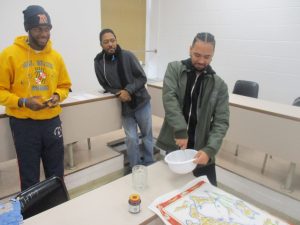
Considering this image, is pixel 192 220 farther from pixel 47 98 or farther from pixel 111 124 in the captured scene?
pixel 111 124

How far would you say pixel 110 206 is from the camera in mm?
1032

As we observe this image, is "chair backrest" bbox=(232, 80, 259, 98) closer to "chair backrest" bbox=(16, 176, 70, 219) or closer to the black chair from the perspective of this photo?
the black chair

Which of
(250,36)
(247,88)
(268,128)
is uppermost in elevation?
(250,36)

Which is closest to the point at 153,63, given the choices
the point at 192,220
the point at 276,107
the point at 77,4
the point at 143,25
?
the point at 143,25

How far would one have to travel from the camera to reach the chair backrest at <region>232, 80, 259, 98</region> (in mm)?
3043

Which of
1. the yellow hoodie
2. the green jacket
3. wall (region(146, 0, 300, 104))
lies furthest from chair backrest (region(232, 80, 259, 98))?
the yellow hoodie

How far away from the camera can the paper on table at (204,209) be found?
37.6 inches

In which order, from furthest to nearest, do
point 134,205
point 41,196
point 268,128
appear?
point 268,128
point 41,196
point 134,205

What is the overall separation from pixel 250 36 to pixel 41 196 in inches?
143

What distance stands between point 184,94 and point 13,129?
1149mm

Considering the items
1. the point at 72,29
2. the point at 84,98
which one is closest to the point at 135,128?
the point at 84,98

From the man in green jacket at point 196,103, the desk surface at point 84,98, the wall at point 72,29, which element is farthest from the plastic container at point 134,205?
the wall at point 72,29

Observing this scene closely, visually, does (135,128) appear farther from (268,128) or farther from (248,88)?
(248,88)

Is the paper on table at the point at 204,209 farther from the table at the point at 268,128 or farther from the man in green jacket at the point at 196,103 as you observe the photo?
the table at the point at 268,128
